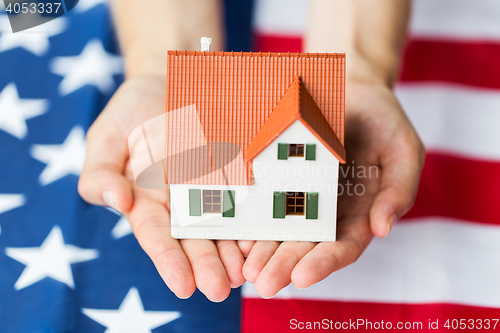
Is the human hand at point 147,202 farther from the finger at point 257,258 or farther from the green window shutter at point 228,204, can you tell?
the green window shutter at point 228,204

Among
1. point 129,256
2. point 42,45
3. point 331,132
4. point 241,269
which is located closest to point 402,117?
point 331,132

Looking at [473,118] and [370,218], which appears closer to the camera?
[370,218]

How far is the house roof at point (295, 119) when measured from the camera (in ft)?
16.3

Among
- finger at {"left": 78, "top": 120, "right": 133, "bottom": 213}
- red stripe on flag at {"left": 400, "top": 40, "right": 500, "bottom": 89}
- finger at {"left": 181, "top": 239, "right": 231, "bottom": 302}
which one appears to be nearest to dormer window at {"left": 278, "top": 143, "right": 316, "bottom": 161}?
finger at {"left": 181, "top": 239, "right": 231, "bottom": 302}

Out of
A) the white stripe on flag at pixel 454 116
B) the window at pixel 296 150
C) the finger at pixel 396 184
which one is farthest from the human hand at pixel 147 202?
the white stripe on flag at pixel 454 116

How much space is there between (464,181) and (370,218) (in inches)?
151

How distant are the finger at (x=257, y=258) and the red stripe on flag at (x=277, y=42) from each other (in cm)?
591

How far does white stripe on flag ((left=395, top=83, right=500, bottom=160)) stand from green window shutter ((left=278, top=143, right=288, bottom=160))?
4.56 metres

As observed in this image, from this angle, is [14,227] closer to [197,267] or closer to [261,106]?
[197,267]

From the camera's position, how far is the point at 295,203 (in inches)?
218

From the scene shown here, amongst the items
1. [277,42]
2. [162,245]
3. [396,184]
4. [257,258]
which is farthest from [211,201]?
[277,42]

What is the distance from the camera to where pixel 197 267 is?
4.84 m

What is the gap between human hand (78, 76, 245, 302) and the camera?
4.71 meters

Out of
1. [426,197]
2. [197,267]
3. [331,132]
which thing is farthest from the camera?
[426,197]
